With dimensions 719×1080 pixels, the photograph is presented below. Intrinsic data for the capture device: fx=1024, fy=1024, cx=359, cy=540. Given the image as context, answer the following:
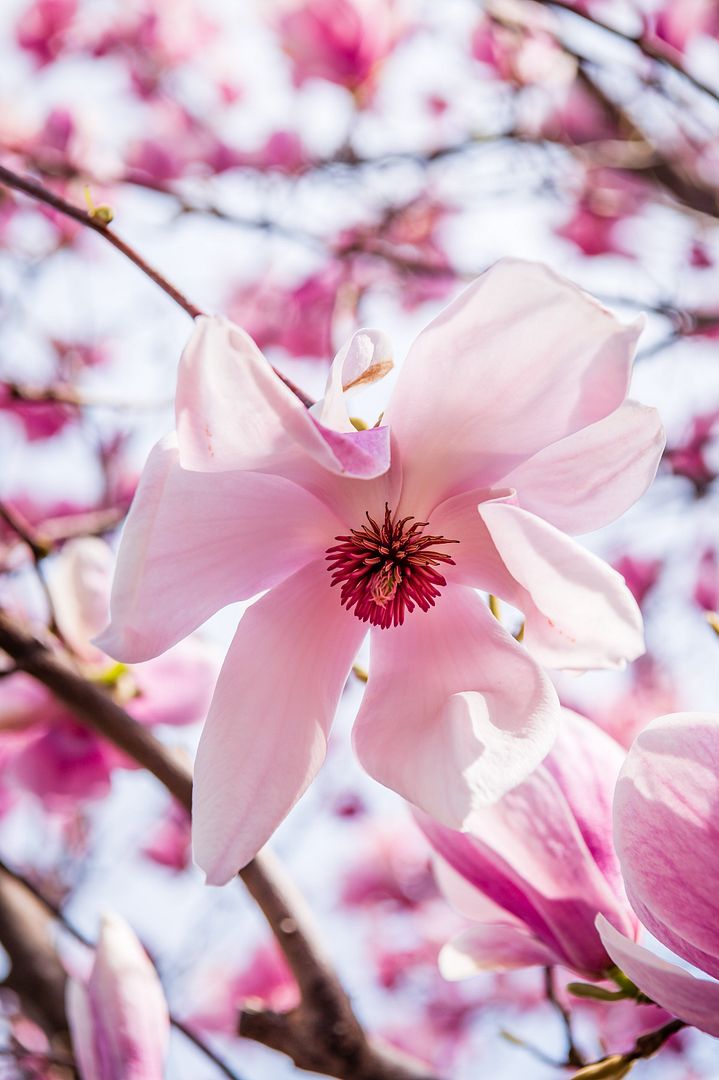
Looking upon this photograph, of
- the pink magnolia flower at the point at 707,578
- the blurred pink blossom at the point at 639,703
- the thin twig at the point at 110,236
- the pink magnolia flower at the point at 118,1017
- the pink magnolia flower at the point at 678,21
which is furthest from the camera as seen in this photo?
the pink magnolia flower at the point at 707,578

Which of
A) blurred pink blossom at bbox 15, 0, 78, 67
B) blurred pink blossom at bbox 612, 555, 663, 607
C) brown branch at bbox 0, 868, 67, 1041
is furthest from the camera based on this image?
blurred pink blossom at bbox 15, 0, 78, 67

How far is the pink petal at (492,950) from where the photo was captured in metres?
0.59

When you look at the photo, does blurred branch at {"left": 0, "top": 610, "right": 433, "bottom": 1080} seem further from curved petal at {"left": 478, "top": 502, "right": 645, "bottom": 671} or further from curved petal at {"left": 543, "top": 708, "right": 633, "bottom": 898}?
curved petal at {"left": 478, "top": 502, "right": 645, "bottom": 671}

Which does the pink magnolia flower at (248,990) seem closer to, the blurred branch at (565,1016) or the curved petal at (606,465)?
the blurred branch at (565,1016)

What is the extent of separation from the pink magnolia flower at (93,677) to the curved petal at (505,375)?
1.36 feet

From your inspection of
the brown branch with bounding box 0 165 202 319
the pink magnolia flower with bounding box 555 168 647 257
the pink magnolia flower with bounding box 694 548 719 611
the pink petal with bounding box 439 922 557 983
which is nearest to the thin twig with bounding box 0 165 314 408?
the brown branch with bounding box 0 165 202 319

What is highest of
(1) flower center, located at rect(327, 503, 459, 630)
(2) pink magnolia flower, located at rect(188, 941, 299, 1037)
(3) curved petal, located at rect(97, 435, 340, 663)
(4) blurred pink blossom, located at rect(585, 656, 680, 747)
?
(3) curved petal, located at rect(97, 435, 340, 663)

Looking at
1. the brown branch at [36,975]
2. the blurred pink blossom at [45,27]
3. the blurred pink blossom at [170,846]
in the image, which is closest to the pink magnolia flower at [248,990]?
the blurred pink blossom at [170,846]

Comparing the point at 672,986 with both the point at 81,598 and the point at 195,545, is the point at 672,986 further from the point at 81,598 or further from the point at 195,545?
the point at 81,598

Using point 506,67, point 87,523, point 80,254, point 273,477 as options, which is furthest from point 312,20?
point 273,477

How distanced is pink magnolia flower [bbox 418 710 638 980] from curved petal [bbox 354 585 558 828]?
73 mm

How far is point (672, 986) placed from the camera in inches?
17.1

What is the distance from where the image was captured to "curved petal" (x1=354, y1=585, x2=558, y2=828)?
43 centimetres

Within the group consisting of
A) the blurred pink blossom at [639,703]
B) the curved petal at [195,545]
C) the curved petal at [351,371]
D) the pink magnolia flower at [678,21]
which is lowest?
the blurred pink blossom at [639,703]
